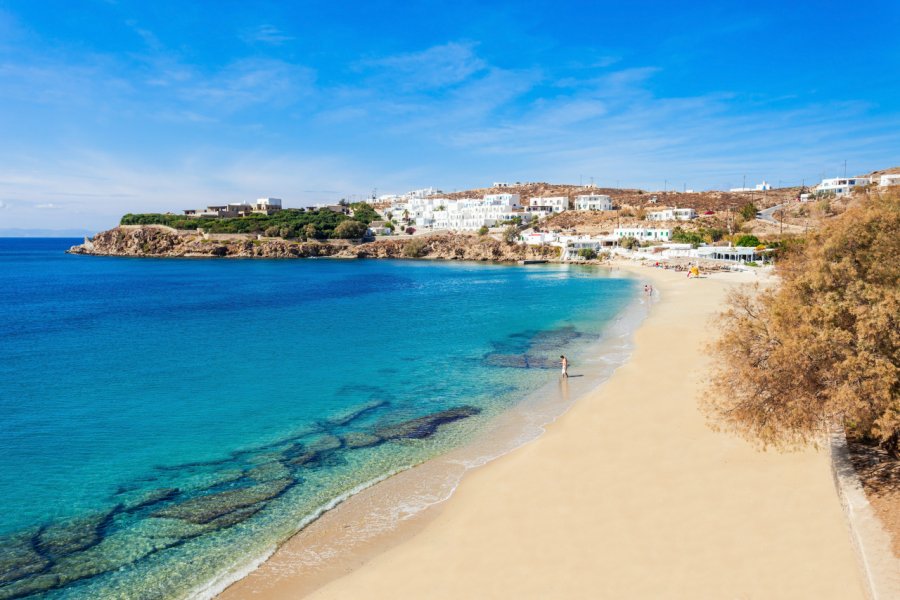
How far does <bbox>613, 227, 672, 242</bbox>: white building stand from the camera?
119 m

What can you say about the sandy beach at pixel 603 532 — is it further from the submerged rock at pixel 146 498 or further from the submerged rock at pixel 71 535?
the submerged rock at pixel 146 498

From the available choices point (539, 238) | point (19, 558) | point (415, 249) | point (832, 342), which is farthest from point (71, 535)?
point (415, 249)

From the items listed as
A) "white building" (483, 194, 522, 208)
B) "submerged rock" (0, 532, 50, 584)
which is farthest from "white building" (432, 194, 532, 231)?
"submerged rock" (0, 532, 50, 584)

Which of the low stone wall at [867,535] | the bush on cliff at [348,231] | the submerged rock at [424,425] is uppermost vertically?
the bush on cliff at [348,231]

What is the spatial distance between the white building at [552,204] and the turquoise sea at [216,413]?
112097mm

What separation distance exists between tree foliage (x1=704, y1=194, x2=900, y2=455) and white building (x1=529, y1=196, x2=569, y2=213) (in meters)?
155

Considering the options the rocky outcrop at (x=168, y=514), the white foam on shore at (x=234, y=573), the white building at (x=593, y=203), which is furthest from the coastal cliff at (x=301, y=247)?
the white foam on shore at (x=234, y=573)

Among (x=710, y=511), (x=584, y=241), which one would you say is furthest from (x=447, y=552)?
(x=584, y=241)

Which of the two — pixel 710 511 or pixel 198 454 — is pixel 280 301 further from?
pixel 710 511

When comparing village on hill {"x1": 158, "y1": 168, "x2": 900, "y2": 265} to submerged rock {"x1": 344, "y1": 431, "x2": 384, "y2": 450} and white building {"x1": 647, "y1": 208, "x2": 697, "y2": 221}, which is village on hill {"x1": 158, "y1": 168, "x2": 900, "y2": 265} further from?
submerged rock {"x1": 344, "y1": 431, "x2": 384, "y2": 450}

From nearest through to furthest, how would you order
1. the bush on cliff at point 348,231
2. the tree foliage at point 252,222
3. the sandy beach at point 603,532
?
the sandy beach at point 603,532 < the bush on cliff at point 348,231 < the tree foliage at point 252,222

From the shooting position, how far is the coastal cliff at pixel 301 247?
5423 inches

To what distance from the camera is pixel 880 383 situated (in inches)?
432

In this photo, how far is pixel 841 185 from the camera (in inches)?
5384
